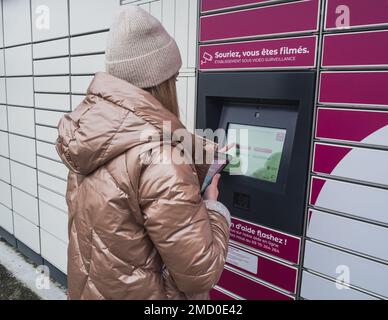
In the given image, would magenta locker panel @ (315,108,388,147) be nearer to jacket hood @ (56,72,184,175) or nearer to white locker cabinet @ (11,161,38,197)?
jacket hood @ (56,72,184,175)

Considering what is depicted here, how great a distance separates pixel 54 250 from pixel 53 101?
5.08ft

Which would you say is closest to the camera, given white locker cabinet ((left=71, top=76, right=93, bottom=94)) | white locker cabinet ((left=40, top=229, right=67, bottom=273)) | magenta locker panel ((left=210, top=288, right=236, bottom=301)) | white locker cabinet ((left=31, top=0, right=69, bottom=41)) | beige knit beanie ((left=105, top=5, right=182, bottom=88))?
beige knit beanie ((left=105, top=5, right=182, bottom=88))

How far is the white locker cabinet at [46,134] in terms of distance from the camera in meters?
3.89

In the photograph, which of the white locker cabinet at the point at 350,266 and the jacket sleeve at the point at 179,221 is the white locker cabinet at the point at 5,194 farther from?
the jacket sleeve at the point at 179,221

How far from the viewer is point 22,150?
4.51 m

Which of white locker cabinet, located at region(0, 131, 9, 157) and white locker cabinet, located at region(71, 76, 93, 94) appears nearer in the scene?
white locker cabinet, located at region(71, 76, 93, 94)

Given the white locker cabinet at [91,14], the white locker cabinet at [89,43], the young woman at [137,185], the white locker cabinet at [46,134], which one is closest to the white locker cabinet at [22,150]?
the white locker cabinet at [46,134]

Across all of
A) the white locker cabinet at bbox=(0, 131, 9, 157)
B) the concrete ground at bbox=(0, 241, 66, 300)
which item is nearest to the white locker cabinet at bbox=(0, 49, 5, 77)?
the white locker cabinet at bbox=(0, 131, 9, 157)

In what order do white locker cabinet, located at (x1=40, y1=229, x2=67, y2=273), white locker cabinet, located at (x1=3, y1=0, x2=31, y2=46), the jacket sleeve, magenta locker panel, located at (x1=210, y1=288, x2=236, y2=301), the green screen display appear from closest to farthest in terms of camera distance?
the jacket sleeve < the green screen display < magenta locker panel, located at (x1=210, y1=288, x2=236, y2=301) < white locker cabinet, located at (x1=40, y1=229, x2=67, y2=273) < white locker cabinet, located at (x1=3, y1=0, x2=31, y2=46)

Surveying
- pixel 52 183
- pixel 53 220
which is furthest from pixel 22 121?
pixel 53 220

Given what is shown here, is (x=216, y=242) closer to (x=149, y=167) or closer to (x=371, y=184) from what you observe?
(x=149, y=167)

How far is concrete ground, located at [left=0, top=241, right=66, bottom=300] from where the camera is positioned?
12.5 feet

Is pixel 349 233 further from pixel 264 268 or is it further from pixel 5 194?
pixel 5 194

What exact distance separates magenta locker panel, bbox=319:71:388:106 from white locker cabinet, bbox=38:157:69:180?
273 centimetres
